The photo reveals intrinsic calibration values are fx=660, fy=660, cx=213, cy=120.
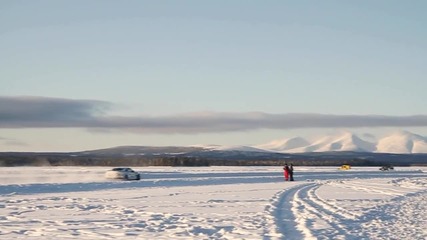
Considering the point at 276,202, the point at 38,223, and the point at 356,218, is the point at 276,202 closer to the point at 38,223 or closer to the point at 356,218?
the point at 356,218

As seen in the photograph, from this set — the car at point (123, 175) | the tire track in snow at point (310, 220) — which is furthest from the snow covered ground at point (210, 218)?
the car at point (123, 175)

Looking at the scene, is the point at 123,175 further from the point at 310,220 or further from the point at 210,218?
the point at 310,220

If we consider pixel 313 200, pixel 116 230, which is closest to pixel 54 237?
pixel 116 230

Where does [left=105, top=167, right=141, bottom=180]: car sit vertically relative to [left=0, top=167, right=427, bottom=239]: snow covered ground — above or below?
above

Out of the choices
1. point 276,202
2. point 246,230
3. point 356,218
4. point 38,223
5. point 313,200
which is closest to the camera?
point 246,230

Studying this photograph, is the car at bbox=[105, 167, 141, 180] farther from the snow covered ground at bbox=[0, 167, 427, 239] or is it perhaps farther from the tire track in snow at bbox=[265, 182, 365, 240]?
the tire track in snow at bbox=[265, 182, 365, 240]

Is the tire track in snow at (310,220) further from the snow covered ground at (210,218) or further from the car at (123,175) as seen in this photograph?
the car at (123,175)

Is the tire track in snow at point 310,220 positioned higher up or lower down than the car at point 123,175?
lower down

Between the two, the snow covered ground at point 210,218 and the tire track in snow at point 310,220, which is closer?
the tire track in snow at point 310,220

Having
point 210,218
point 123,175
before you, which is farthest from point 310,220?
point 123,175

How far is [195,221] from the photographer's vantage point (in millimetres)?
17781

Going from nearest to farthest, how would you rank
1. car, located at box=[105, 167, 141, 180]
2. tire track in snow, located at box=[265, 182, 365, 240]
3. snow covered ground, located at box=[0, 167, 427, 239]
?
tire track in snow, located at box=[265, 182, 365, 240]
snow covered ground, located at box=[0, 167, 427, 239]
car, located at box=[105, 167, 141, 180]

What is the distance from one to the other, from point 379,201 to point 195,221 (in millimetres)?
11113

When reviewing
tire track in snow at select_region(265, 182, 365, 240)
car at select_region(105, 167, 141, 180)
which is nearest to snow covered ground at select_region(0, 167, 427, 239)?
tire track in snow at select_region(265, 182, 365, 240)
